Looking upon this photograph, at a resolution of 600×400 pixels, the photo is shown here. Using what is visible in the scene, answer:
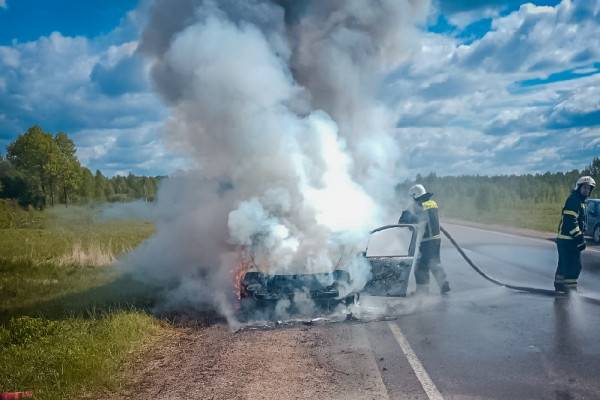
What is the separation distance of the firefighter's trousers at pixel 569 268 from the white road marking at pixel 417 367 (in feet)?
12.5

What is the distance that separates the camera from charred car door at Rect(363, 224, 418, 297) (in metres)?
9.41

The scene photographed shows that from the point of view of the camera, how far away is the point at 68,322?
9.07 meters

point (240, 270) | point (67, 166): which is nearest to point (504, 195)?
point (67, 166)

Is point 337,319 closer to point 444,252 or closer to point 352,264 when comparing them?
point 352,264

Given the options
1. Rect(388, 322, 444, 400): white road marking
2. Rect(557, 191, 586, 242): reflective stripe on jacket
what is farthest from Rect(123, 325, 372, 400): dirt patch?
Rect(557, 191, 586, 242): reflective stripe on jacket

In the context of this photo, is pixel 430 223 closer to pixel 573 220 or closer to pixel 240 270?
pixel 573 220

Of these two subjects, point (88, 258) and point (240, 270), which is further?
point (88, 258)

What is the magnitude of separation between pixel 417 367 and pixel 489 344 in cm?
131

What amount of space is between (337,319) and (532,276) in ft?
19.7

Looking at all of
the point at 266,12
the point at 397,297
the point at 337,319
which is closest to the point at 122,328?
the point at 337,319

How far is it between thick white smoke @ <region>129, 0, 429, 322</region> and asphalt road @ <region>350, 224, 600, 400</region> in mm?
1720

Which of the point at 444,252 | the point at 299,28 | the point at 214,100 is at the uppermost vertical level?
the point at 299,28

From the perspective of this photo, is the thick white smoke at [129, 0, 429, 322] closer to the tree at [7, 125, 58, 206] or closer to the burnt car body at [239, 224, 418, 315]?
the burnt car body at [239, 224, 418, 315]

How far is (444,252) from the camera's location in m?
18.2
